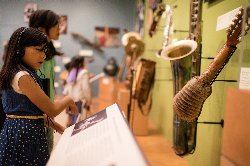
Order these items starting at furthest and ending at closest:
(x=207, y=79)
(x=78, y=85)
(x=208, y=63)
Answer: (x=78, y=85)
(x=208, y=63)
(x=207, y=79)

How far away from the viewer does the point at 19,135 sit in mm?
2107

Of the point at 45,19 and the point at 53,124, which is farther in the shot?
the point at 45,19

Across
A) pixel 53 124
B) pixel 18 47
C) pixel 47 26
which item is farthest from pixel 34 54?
pixel 47 26

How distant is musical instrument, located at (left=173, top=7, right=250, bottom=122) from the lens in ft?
6.98

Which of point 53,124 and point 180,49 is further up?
point 180,49

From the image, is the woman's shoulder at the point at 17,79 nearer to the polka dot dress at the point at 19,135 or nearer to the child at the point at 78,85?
the polka dot dress at the point at 19,135

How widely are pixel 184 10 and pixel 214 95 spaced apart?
1.73 meters

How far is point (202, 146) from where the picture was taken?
3.70 m

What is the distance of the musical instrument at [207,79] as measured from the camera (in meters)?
2.13

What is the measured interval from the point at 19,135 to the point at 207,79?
129 cm

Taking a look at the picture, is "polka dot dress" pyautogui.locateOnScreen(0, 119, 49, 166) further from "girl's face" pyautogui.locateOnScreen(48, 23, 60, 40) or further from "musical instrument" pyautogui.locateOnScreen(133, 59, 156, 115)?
"musical instrument" pyautogui.locateOnScreen(133, 59, 156, 115)

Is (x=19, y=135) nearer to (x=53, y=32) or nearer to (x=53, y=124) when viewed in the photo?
(x=53, y=124)

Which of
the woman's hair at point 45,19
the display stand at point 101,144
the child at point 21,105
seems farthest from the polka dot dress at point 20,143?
the woman's hair at point 45,19

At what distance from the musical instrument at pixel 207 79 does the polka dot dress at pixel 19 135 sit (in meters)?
0.99
